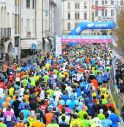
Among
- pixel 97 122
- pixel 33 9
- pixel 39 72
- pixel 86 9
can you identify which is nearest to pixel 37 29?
pixel 33 9

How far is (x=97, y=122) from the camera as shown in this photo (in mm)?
15125

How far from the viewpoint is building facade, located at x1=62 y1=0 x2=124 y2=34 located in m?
120

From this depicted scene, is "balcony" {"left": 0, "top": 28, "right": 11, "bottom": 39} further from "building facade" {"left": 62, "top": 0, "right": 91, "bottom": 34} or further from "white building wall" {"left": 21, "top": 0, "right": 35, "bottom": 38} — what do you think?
"building facade" {"left": 62, "top": 0, "right": 91, "bottom": 34}

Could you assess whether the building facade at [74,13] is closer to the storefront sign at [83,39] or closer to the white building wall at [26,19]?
the storefront sign at [83,39]

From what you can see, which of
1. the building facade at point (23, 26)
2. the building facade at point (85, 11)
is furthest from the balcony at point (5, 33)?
the building facade at point (85, 11)

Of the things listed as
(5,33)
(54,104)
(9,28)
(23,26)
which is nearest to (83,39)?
(23,26)

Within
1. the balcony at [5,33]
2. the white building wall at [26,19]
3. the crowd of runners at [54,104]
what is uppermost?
the white building wall at [26,19]

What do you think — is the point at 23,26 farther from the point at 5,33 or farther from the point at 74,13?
the point at 74,13

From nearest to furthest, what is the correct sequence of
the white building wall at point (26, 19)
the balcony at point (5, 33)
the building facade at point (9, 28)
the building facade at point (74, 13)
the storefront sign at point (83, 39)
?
the balcony at point (5, 33), the building facade at point (9, 28), the white building wall at point (26, 19), the storefront sign at point (83, 39), the building facade at point (74, 13)

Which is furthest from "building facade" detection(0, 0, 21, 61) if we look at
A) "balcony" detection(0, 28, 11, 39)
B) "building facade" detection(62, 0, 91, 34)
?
"building facade" detection(62, 0, 91, 34)

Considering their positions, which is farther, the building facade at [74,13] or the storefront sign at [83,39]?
the building facade at [74,13]

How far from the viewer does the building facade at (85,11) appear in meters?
120

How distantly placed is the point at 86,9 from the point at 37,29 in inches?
2433

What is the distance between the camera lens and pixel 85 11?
120 metres
